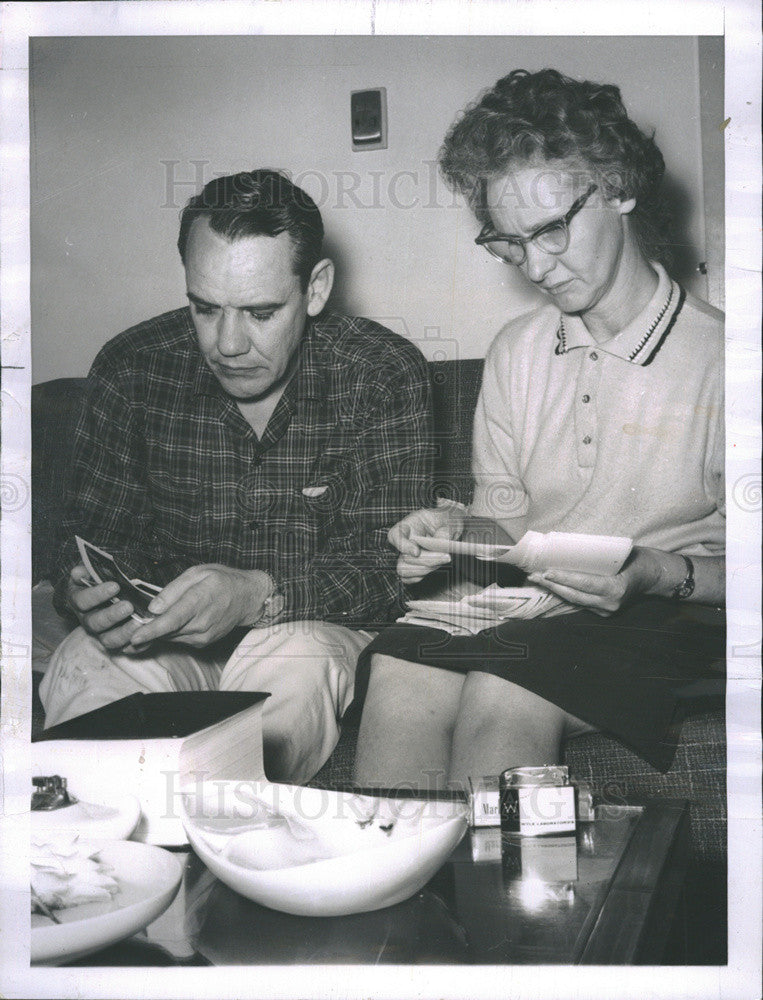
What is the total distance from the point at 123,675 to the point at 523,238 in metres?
0.83

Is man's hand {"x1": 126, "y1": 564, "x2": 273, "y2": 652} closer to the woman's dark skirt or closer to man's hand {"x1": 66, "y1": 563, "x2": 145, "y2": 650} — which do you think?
man's hand {"x1": 66, "y1": 563, "x2": 145, "y2": 650}

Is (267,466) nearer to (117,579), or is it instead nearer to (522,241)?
(117,579)

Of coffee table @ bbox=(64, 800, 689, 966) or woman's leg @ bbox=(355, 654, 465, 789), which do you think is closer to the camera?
coffee table @ bbox=(64, 800, 689, 966)

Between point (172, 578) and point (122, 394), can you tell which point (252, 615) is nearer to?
point (172, 578)

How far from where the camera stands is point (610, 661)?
1397 mm

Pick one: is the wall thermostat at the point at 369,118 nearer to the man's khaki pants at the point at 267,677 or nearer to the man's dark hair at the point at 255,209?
the man's dark hair at the point at 255,209

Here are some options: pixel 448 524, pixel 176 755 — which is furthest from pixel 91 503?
pixel 448 524

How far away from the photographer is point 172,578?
142 cm

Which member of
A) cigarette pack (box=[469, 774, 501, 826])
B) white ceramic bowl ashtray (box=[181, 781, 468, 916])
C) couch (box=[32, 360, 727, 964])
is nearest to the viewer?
white ceramic bowl ashtray (box=[181, 781, 468, 916])

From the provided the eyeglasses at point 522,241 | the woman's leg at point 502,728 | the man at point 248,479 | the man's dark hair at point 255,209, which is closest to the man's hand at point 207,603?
the man at point 248,479

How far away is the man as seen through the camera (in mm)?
1403

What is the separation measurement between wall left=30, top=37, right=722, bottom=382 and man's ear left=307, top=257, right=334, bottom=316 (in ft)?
0.07

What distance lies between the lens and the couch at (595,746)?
1381 mm

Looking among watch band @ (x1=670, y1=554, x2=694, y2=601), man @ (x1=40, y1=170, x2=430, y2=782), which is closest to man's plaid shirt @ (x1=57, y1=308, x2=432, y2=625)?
man @ (x1=40, y1=170, x2=430, y2=782)
